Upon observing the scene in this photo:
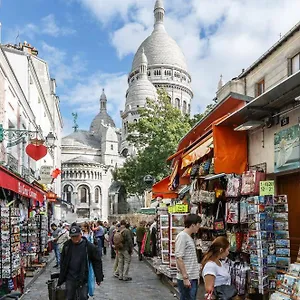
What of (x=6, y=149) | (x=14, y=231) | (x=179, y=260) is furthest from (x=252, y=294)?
(x=6, y=149)

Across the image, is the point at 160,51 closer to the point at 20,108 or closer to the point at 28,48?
the point at 28,48

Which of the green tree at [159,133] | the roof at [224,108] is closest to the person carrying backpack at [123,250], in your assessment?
the roof at [224,108]

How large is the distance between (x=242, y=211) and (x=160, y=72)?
102319mm

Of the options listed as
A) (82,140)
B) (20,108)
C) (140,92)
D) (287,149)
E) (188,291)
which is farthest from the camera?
(82,140)

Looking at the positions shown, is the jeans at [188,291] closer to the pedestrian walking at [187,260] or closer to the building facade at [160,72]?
the pedestrian walking at [187,260]

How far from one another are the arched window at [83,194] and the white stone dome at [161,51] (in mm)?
32634

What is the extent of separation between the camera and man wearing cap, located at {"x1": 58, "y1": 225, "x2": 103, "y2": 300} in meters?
6.49

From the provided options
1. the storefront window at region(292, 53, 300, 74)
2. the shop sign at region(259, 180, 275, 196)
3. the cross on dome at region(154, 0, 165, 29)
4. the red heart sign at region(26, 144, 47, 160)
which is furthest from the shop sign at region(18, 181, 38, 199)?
the cross on dome at region(154, 0, 165, 29)

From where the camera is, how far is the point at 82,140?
101750mm

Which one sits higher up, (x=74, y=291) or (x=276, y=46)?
(x=276, y=46)

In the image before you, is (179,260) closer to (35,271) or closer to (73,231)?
(73,231)

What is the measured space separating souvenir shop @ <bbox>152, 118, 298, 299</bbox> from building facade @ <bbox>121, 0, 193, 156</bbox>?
85.0m

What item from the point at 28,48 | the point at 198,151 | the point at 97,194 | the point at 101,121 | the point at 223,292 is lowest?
the point at 97,194

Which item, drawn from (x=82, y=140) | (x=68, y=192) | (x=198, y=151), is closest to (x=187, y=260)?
(x=198, y=151)
